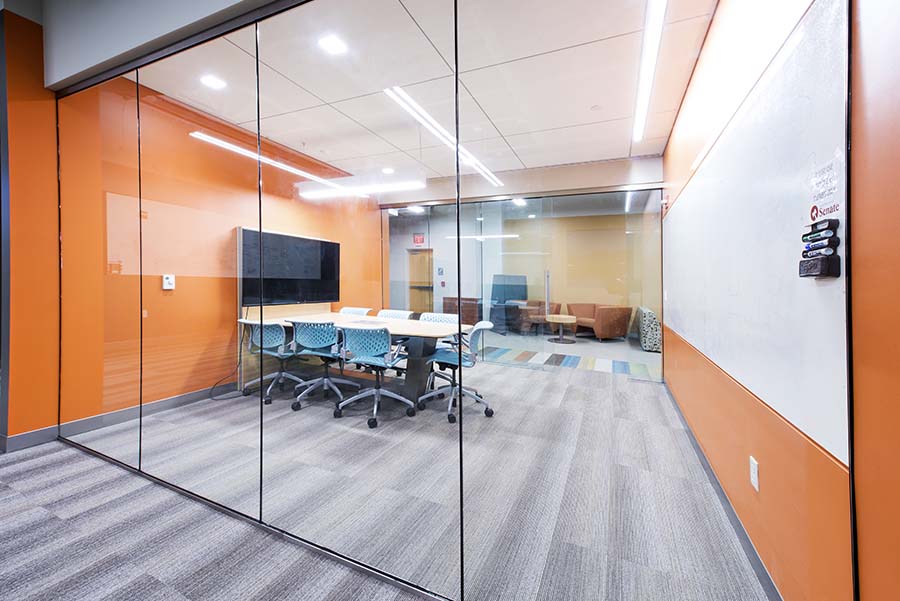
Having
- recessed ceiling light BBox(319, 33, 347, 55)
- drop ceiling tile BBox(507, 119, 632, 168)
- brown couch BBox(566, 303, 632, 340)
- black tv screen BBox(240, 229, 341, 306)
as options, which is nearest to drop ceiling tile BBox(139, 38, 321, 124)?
recessed ceiling light BBox(319, 33, 347, 55)

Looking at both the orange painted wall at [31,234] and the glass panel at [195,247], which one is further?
the glass panel at [195,247]

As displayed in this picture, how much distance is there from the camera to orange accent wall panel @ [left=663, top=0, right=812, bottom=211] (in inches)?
56.2

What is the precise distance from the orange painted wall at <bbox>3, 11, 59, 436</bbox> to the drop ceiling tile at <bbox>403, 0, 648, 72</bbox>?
3.05 meters

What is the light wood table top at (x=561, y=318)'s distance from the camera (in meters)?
4.88

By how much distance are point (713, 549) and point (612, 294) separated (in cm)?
363

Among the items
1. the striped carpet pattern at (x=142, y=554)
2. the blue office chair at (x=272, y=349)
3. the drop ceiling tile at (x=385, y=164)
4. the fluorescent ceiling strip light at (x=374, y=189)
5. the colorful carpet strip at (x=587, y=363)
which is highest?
the drop ceiling tile at (x=385, y=164)

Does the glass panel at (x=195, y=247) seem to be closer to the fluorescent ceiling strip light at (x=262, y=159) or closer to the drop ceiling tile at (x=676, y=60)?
the fluorescent ceiling strip light at (x=262, y=159)

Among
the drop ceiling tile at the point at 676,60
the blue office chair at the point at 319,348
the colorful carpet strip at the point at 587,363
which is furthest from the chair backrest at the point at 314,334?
the drop ceiling tile at the point at 676,60

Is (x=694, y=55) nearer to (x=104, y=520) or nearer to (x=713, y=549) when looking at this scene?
(x=713, y=549)

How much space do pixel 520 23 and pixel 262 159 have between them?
204cm

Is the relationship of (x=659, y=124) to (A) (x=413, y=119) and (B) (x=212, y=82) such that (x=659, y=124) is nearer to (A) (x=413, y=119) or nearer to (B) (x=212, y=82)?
(A) (x=413, y=119)

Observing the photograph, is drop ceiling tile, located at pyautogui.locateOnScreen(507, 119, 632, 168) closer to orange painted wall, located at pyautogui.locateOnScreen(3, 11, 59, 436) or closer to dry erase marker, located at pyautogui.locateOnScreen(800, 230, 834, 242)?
dry erase marker, located at pyautogui.locateOnScreen(800, 230, 834, 242)

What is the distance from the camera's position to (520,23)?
7.37 feet

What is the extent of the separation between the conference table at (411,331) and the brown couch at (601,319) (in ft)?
8.97
